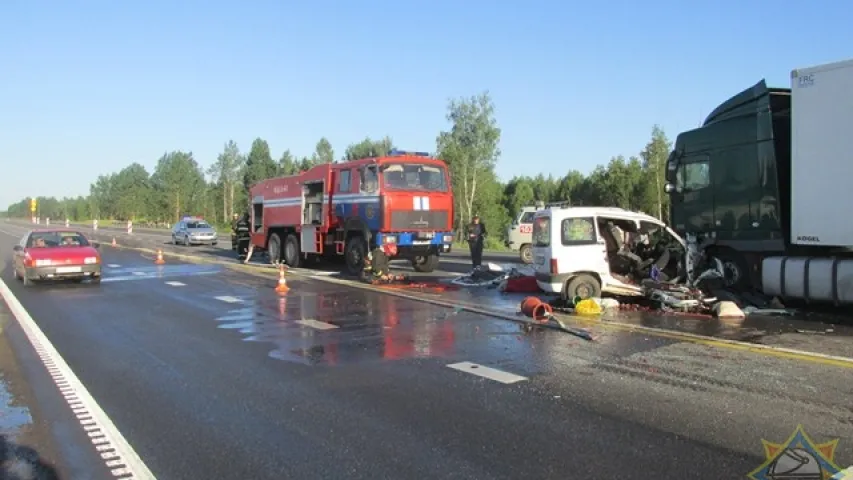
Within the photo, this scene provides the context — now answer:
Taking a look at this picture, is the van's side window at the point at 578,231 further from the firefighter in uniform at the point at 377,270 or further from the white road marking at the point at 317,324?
the firefighter in uniform at the point at 377,270

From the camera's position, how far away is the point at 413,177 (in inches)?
734

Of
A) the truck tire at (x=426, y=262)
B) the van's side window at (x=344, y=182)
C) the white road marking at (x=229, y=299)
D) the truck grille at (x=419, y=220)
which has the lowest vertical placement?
the white road marking at (x=229, y=299)

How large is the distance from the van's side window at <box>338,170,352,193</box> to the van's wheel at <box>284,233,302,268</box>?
3.30 m

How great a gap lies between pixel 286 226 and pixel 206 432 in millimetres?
17722

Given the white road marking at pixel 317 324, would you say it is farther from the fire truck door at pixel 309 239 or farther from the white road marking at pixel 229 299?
the fire truck door at pixel 309 239

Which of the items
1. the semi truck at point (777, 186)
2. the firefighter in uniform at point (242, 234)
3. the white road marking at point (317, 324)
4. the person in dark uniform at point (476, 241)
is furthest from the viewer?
the firefighter in uniform at point (242, 234)

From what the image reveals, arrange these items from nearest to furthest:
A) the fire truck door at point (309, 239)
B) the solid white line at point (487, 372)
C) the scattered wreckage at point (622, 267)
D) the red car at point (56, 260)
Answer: the solid white line at point (487, 372) < the scattered wreckage at point (622, 267) < the red car at point (56, 260) < the fire truck door at point (309, 239)

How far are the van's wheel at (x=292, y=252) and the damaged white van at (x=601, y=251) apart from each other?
11.3 m

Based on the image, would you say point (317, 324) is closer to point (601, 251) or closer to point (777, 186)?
point (601, 251)

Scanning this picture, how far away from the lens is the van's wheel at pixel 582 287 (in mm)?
12078

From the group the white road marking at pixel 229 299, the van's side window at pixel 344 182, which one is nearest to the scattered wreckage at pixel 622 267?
the white road marking at pixel 229 299

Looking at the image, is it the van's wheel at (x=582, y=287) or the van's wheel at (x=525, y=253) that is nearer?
the van's wheel at (x=582, y=287)

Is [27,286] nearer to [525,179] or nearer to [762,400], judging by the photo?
[762,400]

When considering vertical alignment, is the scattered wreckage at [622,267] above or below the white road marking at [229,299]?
above
